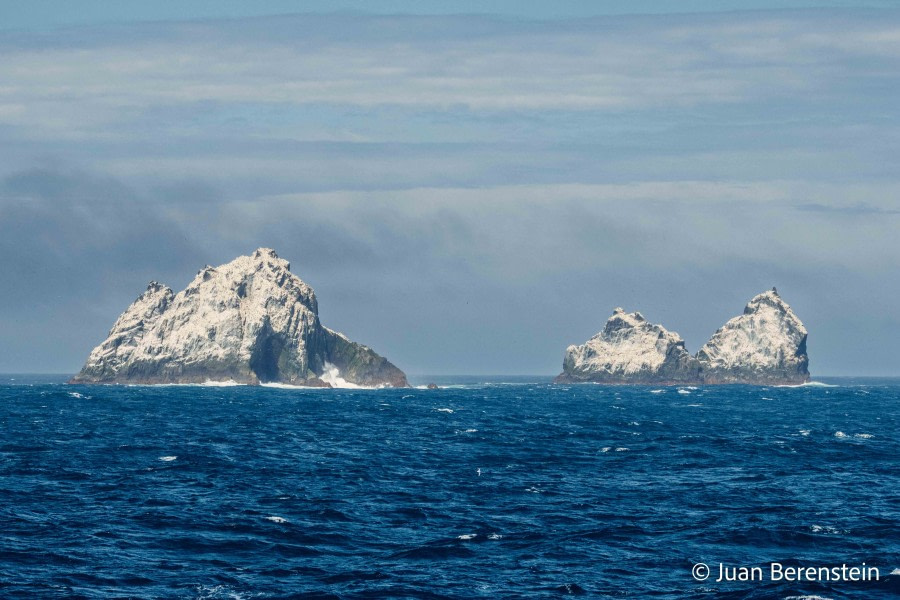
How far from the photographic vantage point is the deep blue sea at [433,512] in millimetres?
40812

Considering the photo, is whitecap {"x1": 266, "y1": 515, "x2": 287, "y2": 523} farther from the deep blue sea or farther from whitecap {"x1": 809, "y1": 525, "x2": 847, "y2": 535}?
whitecap {"x1": 809, "y1": 525, "x2": 847, "y2": 535}

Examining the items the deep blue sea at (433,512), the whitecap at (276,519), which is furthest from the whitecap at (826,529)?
the whitecap at (276,519)

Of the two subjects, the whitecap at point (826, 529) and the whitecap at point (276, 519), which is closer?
the whitecap at point (826, 529)

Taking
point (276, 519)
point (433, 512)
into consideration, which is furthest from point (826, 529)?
point (276, 519)

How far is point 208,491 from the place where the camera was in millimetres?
60750

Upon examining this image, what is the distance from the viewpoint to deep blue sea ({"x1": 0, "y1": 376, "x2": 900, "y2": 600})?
4081 centimetres

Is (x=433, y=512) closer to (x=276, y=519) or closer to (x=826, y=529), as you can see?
(x=276, y=519)

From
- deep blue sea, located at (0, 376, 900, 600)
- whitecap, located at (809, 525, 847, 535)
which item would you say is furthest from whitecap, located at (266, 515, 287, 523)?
whitecap, located at (809, 525, 847, 535)

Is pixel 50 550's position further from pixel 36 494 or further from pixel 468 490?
pixel 468 490

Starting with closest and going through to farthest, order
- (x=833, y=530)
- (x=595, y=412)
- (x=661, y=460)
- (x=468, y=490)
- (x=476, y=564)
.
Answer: (x=476, y=564) < (x=833, y=530) < (x=468, y=490) < (x=661, y=460) < (x=595, y=412)

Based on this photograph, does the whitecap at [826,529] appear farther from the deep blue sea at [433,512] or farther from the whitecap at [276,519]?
the whitecap at [276,519]

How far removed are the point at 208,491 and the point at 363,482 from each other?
381 inches

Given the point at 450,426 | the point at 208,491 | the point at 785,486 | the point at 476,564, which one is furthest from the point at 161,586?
the point at 450,426

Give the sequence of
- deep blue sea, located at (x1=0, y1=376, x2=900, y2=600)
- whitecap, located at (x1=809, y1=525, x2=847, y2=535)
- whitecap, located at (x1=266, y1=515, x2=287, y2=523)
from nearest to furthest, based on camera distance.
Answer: deep blue sea, located at (x1=0, y1=376, x2=900, y2=600), whitecap, located at (x1=809, y1=525, x2=847, y2=535), whitecap, located at (x1=266, y1=515, x2=287, y2=523)
